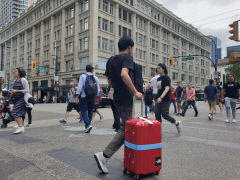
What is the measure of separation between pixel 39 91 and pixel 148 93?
38406 mm

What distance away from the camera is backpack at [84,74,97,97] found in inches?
222

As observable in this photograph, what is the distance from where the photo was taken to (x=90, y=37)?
33.3 m

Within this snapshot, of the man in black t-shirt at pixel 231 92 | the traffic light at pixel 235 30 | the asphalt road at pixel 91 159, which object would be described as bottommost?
the asphalt road at pixel 91 159

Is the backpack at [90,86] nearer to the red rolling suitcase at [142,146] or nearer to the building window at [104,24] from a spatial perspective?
the red rolling suitcase at [142,146]

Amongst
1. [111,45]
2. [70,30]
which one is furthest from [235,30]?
[70,30]

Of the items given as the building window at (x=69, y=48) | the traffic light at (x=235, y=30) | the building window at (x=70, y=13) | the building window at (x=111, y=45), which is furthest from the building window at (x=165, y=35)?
the traffic light at (x=235, y=30)

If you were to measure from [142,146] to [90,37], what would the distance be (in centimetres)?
3250

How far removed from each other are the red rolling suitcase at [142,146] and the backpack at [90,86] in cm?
316

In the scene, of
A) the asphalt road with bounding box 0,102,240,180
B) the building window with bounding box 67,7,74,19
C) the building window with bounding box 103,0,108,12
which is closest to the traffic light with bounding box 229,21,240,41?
the asphalt road with bounding box 0,102,240,180

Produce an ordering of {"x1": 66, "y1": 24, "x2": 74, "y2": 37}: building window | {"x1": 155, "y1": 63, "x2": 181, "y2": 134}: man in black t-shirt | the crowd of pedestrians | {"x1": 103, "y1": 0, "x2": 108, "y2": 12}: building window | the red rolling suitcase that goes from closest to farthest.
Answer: the red rolling suitcase
the crowd of pedestrians
{"x1": 155, "y1": 63, "x2": 181, "y2": 134}: man in black t-shirt
{"x1": 103, "y1": 0, "x2": 108, "y2": 12}: building window
{"x1": 66, "y1": 24, "x2": 74, "y2": 37}: building window

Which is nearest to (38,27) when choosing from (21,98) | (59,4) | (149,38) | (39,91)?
(59,4)

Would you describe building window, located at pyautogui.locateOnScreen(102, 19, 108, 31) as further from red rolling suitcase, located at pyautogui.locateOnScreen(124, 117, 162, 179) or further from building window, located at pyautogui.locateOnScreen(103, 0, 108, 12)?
red rolling suitcase, located at pyautogui.locateOnScreen(124, 117, 162, 179)

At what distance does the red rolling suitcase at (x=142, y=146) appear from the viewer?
2477 mm

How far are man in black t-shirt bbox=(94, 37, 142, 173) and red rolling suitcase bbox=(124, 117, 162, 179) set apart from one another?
226 millimetres
